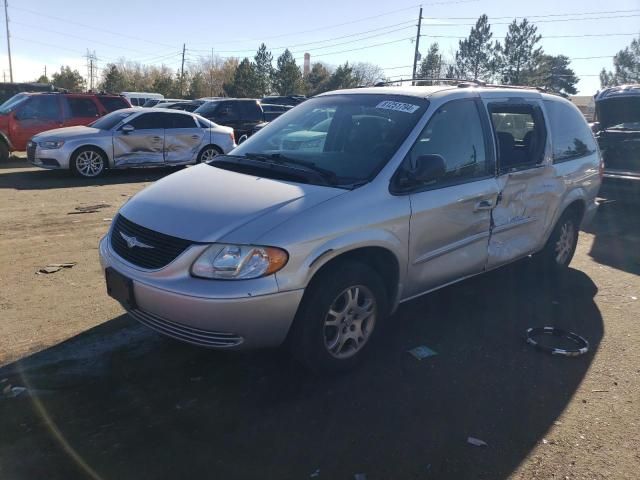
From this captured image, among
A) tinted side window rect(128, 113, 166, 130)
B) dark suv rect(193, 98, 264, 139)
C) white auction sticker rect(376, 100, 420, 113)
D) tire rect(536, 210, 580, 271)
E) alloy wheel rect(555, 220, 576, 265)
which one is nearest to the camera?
white auction sticker rect(376, 100, 420, 113)

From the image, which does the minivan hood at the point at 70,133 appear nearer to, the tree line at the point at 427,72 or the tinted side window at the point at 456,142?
the tinted side window at the point at 456,142

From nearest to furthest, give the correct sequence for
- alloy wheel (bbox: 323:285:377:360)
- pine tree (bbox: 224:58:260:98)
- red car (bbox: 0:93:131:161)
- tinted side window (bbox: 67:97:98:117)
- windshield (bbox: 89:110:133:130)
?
alloy wheel (bbox: 323:285:377:360) < windshield (bbox: 89:110:133:130) < red car (bbox: 0:93:131:161) < tinted side window (bbox: 67:97:98:117) < pine tree (bbox: 224:58:260:98)

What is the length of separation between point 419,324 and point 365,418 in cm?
149

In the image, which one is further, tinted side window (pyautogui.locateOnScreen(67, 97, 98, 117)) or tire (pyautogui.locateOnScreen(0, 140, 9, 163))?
tinted side window (pyautogui.locateOnScreen(67, 97, 98, 117))

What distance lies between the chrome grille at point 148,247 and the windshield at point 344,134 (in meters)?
1.14

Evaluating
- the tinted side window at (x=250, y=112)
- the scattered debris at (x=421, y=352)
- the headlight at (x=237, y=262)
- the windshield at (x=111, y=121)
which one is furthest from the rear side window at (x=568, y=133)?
the tinted side window at (x=250, y=112)

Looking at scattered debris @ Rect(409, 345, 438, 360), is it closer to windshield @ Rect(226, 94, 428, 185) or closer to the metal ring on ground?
the metal ring on ground

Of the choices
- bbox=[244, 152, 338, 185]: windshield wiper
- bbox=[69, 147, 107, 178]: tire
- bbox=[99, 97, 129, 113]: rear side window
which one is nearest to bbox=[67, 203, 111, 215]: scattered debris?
bbox=[69, 147, 107, 178]: tire

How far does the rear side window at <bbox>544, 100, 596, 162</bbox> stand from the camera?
5.16 m

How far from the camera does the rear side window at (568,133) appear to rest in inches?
203

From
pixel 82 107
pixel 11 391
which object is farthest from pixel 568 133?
pixel 82 107

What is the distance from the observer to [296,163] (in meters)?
3.88

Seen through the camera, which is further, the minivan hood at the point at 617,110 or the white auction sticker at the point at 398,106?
the minivan hood at the point at 617,110

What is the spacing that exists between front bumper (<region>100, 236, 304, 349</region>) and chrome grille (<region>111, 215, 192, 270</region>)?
0.21 feet
